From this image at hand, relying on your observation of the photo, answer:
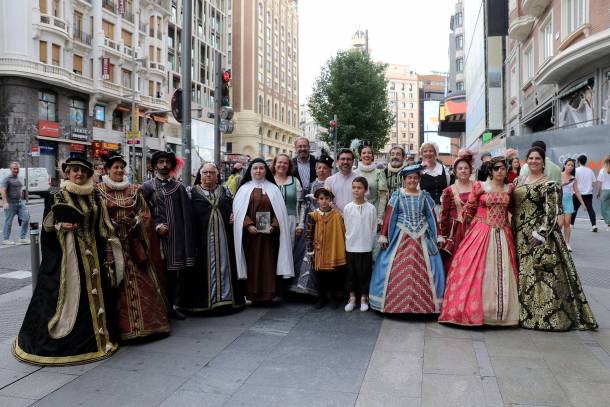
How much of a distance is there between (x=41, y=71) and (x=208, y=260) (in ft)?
95.3

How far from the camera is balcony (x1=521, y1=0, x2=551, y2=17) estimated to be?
18234 millimetres

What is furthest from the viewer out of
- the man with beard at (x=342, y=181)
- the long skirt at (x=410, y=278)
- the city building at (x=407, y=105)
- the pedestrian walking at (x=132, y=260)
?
the city building at (x=407, y=105)

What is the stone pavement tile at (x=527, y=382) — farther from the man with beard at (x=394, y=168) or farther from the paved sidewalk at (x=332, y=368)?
the man with beard at (x=394, y=168)

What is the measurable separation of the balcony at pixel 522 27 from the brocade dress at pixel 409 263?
18.0m

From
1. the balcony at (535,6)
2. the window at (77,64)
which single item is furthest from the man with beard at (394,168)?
the window at (77,64)

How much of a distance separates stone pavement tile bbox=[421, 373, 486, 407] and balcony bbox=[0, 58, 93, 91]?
31.2 meters

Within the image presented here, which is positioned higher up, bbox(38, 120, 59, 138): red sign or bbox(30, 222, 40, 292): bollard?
bbox(38, 120, 59, 138): red sign

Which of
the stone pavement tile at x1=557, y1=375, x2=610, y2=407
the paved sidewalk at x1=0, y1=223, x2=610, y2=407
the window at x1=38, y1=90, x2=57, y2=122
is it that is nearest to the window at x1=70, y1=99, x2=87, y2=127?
the window at x1=38, y1=90, x2=57, y2=122

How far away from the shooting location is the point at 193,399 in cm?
351

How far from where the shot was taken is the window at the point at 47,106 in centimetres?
3073

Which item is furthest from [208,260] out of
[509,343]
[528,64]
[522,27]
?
[528,64]

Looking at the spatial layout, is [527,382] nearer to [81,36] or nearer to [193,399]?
[193,399]

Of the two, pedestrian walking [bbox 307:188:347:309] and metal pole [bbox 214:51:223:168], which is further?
metal pole [bbox 214:51:223:168]

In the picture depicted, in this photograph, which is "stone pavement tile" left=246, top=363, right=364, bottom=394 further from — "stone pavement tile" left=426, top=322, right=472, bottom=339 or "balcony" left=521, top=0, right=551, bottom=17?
"balcony" left=521, top=0, right=551, bottom=17
